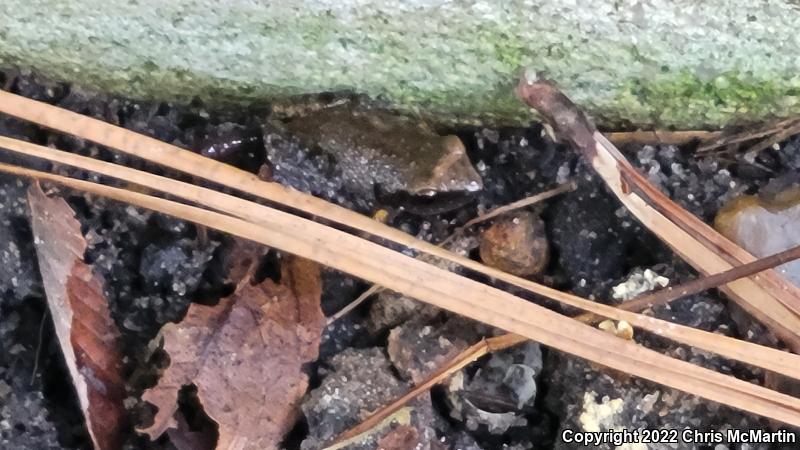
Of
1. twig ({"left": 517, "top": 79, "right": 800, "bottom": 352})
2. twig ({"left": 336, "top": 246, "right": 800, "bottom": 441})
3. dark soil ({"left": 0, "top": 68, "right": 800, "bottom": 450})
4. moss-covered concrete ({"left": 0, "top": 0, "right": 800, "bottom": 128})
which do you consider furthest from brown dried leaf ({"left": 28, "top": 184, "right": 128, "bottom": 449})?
twig ({"left": 517, "top": 79, "right": 800, "bottom": 352})

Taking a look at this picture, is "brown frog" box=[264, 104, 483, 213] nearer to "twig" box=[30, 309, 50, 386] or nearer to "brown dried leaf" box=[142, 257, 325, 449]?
"brown dried leaf" box=[142, 257, 325, 449]

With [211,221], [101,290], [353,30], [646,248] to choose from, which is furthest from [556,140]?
[101,290]

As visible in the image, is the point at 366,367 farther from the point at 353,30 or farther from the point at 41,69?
the point at 41,69

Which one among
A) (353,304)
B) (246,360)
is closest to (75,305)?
(246,360)

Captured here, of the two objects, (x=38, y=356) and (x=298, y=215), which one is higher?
(x=298, y=215)

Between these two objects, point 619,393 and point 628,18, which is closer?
point 628,18

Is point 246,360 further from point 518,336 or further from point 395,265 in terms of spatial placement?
point 518,336
